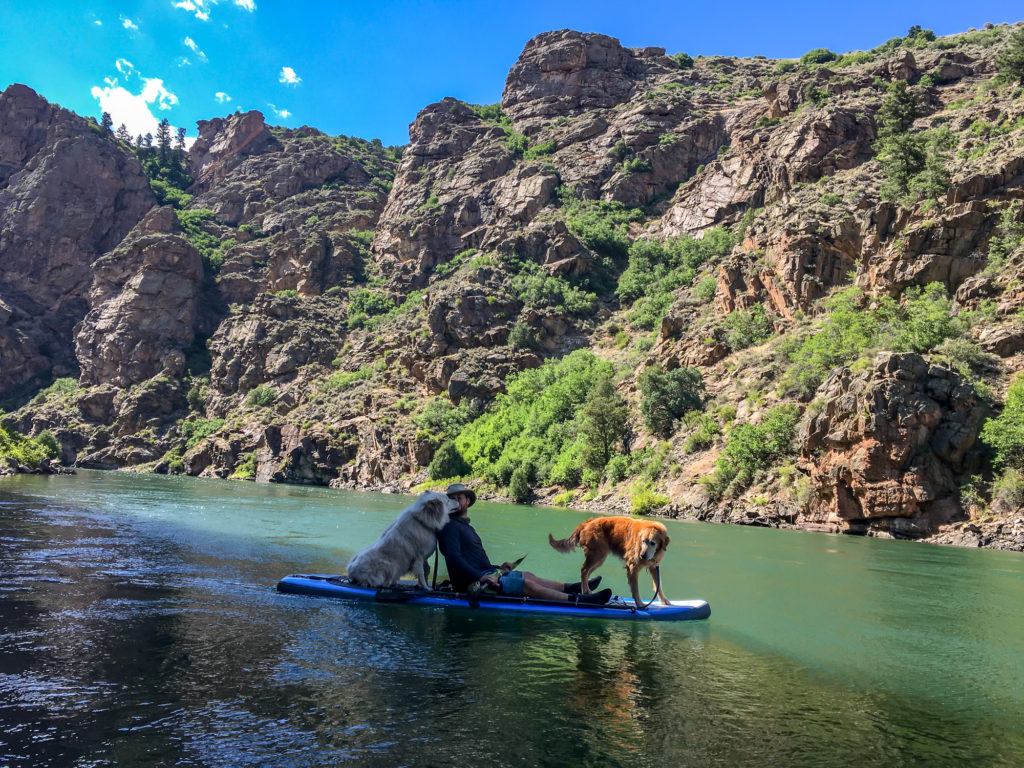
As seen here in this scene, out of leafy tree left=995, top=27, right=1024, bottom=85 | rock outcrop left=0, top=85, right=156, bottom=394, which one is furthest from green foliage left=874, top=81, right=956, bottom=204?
rock outcrop left=0, top=85, right=156, bottom=394

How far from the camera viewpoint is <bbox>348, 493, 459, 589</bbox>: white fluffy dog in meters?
9.20

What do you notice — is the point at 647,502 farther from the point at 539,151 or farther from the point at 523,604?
the point at 539,151

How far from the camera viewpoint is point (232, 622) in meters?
8.18

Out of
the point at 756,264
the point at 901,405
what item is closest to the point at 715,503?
the point at 901,405

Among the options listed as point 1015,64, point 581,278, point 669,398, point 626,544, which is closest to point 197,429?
point 581,278

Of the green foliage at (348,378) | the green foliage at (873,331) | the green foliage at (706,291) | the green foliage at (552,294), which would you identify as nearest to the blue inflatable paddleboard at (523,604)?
the green foliage at (873,331)

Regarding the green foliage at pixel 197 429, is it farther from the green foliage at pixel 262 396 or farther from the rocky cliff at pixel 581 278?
the green foliage at pixel 262 396

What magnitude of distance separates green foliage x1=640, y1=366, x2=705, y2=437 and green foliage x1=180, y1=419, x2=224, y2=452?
56.3m

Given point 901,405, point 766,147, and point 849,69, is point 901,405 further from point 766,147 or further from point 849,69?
point 849,69

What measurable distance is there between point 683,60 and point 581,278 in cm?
6596

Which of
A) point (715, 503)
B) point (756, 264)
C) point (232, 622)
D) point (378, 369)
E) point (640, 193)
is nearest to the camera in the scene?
point (232, 622)

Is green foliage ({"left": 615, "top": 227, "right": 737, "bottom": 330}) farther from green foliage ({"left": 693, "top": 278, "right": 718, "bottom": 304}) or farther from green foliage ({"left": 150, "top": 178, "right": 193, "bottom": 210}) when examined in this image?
green foliage ({"left": 150, "top": 178, "right": 193, "bottom": 210})

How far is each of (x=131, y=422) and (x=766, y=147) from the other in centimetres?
8212

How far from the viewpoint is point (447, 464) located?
56656 millimetres
